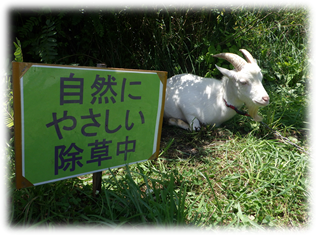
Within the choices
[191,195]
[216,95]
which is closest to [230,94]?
[216,95]

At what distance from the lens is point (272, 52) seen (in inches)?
190

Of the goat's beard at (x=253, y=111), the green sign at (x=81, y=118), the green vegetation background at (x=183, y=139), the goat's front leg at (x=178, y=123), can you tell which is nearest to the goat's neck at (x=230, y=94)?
the goat's beard at (x=253, y=111)

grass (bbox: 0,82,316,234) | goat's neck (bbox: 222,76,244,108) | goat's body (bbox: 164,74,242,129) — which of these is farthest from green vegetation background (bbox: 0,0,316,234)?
goat's neck (bbox: 222,76,244,108)

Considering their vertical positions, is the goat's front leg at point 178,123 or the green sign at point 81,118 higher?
the green sign at point 81,118

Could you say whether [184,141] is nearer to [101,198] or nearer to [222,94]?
[222,94]

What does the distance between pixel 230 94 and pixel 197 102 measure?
423 mm

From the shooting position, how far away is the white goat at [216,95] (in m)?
2.66

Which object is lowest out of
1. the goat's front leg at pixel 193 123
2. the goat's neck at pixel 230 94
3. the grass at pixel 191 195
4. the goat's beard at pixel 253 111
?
the grass at pixel 191 195

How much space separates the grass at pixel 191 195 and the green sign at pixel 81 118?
257 millimetres

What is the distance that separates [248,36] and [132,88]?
10.8ft

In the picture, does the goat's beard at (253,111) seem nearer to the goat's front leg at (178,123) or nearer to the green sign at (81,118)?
the goat's front leg at (178,123)

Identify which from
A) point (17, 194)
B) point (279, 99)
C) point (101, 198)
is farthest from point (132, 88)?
point (279, 99)

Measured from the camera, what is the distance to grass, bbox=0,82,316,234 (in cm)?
156

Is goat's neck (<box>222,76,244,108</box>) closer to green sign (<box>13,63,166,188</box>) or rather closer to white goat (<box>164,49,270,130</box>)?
white goat (<box>164,49,270,130</box>)
